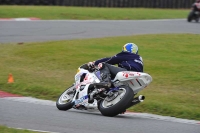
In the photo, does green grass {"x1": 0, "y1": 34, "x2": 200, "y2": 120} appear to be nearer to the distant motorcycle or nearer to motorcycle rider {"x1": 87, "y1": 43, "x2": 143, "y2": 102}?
motorcycle rider {"x1": 87, "y1": 43, "x2": 143, "y2": 102}

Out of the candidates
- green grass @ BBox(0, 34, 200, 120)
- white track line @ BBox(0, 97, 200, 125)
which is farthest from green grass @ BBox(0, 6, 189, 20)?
white track line @ BBox(0, 97, 200, 125)

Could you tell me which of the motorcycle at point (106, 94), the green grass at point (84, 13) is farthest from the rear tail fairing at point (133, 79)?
the green grass at point (84, 13)

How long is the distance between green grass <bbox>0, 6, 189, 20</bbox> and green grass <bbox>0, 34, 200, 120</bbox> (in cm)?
689

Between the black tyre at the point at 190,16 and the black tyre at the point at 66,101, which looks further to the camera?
the black tyre at the point at 190,16

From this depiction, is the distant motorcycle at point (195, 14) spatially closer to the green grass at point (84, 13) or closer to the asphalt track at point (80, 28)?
the asphalt track at point (80, 28)

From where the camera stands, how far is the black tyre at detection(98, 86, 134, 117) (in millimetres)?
9453

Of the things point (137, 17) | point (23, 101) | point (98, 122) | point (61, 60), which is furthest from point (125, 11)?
Result: point (98, 122)

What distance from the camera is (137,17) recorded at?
1187 inches

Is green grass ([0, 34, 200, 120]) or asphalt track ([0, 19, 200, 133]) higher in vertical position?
asphalt track ([0, 19, 200, 133])

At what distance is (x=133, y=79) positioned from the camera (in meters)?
9.84

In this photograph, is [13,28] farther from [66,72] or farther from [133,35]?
[66,72]

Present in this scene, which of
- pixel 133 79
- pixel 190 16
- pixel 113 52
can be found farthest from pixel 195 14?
pixel 133 79

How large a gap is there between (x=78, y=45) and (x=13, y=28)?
15.4 feet

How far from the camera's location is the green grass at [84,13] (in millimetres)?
27664
